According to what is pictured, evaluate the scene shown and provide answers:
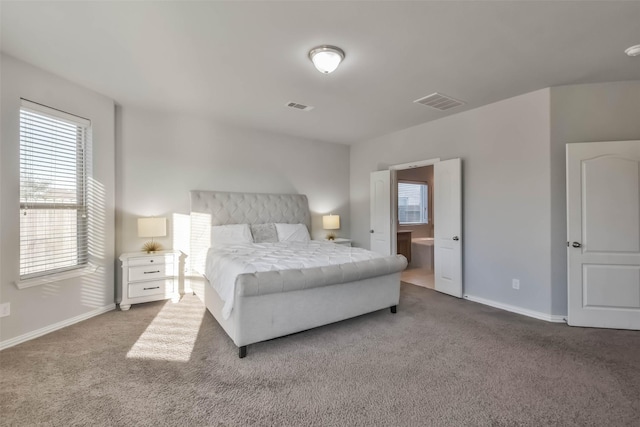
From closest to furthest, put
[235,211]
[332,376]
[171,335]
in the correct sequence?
[332,376] → [171,335] → [235,211]

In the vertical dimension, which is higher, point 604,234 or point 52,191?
point 52,191

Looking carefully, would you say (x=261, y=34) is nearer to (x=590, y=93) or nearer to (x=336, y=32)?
(x=336, y=32)

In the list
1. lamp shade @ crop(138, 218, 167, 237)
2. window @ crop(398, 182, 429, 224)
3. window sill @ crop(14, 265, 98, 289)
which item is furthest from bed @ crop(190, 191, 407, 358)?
window @ crop(398, 182, 429, 224)

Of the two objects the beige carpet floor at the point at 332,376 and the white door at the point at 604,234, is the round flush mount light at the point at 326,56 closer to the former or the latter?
the beige carpet floor at the point at 332,376

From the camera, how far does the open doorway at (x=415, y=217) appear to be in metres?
6.49

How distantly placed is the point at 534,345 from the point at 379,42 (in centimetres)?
310

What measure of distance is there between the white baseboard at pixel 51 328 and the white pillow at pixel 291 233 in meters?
2.46

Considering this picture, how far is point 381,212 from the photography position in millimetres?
5398

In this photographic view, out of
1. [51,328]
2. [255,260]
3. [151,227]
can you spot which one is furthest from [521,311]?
[51,328]

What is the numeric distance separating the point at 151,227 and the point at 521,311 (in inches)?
190

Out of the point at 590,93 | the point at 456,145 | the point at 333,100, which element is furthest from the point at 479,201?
the point at 333,100

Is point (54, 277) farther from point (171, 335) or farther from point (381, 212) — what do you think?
point (381, 212)

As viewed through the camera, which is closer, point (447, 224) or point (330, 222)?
point (447, 224)

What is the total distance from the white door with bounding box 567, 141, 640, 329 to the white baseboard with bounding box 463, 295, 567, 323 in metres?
0.14
